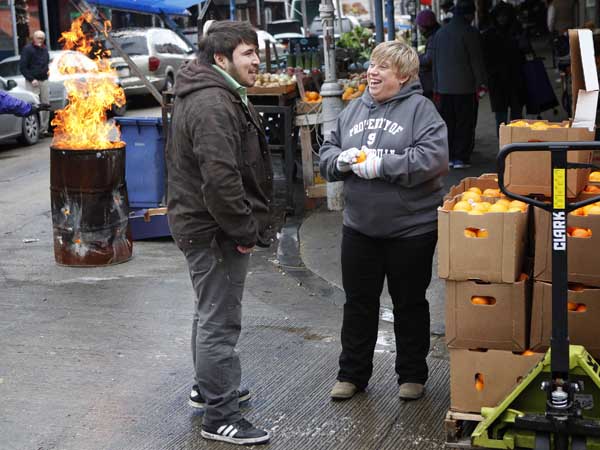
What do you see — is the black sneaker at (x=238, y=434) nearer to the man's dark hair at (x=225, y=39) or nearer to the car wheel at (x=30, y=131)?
the man's dark hair at (x=225, y=39)

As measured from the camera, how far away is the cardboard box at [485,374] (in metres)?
4.48

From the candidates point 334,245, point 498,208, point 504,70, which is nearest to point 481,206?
point 498,208

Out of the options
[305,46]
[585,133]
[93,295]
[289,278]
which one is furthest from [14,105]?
[305,46]

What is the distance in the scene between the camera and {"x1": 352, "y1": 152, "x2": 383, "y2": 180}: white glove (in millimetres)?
4707

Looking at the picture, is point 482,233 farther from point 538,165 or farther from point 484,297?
point 538,165

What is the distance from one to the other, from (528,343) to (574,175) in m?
0.83

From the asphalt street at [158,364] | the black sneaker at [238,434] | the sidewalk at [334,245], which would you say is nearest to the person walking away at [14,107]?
the asphalt street at [158,364]

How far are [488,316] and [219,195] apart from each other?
1.36m

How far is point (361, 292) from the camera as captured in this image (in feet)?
16.7

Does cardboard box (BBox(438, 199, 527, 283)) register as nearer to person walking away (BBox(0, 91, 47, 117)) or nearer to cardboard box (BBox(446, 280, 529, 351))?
cardboard box (BBox(446, 280, 529, 351))

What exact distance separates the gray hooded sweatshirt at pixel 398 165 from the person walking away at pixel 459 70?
22.4 ft

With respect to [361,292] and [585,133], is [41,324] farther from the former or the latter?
[585,133]

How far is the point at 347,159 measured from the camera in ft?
15.7

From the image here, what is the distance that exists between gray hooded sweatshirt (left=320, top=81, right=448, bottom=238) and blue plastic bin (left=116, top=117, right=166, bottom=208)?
Answer: 193 inches
